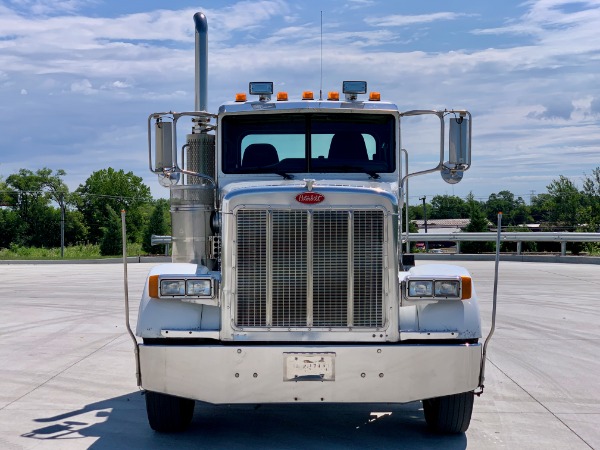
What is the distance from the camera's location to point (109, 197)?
326ft

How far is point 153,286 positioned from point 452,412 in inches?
97.5

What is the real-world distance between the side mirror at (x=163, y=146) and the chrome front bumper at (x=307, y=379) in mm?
1737

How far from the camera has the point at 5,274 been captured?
2717 centimetres

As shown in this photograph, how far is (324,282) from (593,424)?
2728 mm

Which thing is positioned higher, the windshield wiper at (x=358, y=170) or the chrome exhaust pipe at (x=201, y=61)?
the chrome exhaust pipe at (x=201, y=61)

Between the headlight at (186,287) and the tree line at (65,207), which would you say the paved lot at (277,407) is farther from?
the tree line at (65,207)

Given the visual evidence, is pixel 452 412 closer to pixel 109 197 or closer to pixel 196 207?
pixel 196 207

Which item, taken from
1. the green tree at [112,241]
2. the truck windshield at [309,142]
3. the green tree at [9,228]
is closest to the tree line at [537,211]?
the green tree at [112,241]

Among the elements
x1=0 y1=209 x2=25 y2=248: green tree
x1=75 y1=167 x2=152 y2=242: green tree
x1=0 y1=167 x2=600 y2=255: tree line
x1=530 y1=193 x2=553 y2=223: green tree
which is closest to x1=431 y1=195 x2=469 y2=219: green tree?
x1=0 y1=167 x2=600 y2=255: tree line

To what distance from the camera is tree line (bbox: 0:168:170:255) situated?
3521 inches

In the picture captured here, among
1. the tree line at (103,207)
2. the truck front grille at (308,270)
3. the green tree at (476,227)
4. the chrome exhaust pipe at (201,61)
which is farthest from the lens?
the tree line at (103,207)

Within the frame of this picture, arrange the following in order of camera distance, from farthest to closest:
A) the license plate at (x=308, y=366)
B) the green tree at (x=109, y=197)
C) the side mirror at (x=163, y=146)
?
1. the green tree at (x=109, y=197)
2. the side mirror at (x=163, y=146)
3. the license plate at (x=308, y=366)

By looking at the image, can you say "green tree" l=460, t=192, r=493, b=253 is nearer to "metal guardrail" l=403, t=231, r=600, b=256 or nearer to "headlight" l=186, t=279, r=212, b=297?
"metal guardrail" l=403, t=231, r=600, b=256

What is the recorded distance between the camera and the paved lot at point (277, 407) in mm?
6418
